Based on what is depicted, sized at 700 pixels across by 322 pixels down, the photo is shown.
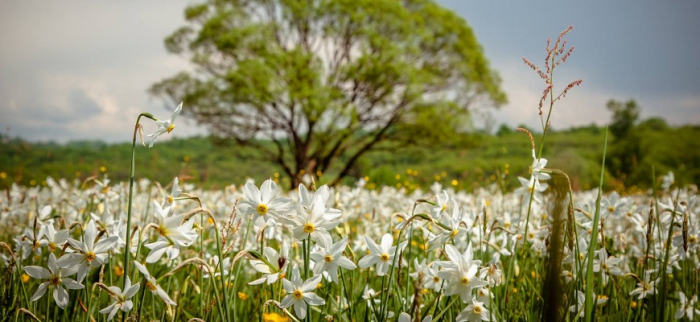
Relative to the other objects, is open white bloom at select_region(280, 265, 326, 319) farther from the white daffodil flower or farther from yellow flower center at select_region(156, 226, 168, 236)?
the white daffodil flower

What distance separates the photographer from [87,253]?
1217mm

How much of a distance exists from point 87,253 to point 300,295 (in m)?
0.60

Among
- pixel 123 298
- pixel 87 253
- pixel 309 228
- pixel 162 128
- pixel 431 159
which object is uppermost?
pixel 431 159

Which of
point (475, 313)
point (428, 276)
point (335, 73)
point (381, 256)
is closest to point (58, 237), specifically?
point (381, 256)

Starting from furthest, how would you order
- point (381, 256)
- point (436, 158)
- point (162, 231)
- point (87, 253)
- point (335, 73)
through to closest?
point (436, 158) < point (335, 73) < point (381, 256) < point (87, 253) < point (162, 231)

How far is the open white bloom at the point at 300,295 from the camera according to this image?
119 centimetres

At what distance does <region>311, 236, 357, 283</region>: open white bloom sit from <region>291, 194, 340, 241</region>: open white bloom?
4 centimetres

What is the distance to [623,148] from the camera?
84.1 feet

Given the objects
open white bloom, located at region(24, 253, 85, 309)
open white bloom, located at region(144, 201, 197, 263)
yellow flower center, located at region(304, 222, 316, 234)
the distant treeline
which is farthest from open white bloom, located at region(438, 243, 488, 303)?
the distant treeline

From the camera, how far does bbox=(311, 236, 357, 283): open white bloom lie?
121 cm

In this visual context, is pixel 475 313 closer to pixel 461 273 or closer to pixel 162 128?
pixel 461 273

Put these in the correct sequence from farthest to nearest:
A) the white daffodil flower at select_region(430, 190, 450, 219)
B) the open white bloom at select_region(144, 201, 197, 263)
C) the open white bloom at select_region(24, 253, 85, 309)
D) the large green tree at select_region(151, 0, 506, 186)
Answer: the large green tree at select_region(151, 0, 506, 186)
the white daffodil flower at select_region(430, 190, 450, 219)
the open white bloom at select_region(24, 253, 85, 309)
the open white bloom at select_region(144, 201, 197, 263)

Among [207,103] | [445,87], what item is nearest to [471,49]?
[445,87]

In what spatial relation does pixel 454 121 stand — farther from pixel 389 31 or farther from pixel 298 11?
pixel 298 11
